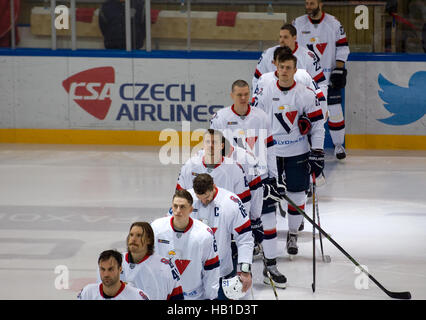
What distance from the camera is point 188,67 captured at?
12727 millimetres

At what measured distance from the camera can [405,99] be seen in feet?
40.3

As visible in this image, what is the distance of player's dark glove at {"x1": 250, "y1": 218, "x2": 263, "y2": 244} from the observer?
6652mm

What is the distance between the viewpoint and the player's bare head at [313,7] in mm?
11102

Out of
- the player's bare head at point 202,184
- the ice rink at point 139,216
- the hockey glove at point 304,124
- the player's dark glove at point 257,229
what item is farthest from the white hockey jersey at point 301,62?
the player's bare head at point 202,184

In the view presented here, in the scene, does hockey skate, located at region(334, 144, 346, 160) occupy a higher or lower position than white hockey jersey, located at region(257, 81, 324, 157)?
lower

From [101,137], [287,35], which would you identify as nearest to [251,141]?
[287,35]

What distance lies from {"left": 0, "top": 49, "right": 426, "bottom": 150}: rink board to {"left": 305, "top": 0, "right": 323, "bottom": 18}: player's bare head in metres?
1.24

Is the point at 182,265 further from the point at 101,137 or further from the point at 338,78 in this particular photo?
the point at 101,137

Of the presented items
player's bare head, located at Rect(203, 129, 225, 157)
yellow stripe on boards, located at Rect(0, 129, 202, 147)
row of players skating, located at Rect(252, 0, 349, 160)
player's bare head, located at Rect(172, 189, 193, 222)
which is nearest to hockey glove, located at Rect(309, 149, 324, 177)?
player's bare head, located at Rect(203, 129, 225, 157)

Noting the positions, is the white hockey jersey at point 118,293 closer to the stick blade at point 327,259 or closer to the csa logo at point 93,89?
the stick blade at point 327,259

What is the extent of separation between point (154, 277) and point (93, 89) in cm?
810

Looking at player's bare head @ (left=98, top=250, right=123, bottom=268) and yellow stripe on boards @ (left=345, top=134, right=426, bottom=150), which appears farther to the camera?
yellow stripe on boards @ (left=345, top=134, right=426, bottom=150)

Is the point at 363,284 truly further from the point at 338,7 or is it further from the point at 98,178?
the point at 338,7

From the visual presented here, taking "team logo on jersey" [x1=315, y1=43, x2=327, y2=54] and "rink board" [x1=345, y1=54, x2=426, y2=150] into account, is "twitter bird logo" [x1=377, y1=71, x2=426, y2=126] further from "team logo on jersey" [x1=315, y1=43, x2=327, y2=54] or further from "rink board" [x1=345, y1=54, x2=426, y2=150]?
"team logo on jersey" [x1=315, y1=43, x2=327, y2=54]
